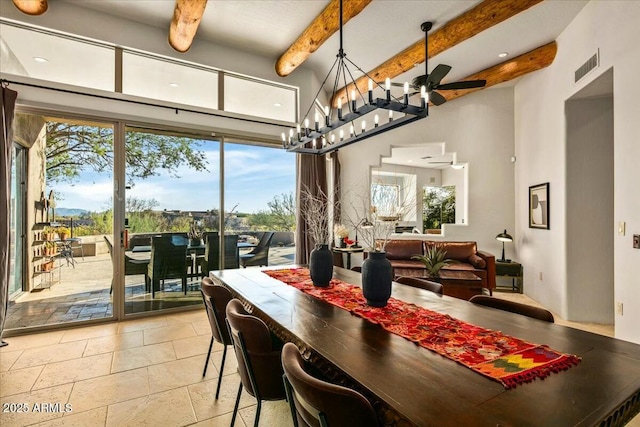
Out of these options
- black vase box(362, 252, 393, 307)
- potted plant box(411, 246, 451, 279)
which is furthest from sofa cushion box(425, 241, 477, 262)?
black vase box(362, 252, 393, 307)

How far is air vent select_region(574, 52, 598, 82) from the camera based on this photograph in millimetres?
3420

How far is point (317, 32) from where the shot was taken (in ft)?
12.1

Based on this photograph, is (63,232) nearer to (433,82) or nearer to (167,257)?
(167,257)

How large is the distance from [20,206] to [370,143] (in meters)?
5.42

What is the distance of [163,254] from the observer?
13.8 ft

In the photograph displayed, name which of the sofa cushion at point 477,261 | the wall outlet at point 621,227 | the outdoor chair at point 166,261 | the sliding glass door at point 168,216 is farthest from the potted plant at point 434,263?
the outdoor chair at point 166,261

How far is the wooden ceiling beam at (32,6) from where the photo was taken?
309cm

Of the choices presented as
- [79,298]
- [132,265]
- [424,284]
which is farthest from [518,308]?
[79,298]

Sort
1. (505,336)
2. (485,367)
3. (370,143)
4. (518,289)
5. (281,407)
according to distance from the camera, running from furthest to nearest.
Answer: (370,143) → (518,289) → (281,407) → (505,336) → (485,367)

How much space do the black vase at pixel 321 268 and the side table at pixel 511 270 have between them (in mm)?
4342

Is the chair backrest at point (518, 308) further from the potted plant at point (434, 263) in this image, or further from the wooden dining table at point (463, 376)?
the potted plant at point (434, 263)

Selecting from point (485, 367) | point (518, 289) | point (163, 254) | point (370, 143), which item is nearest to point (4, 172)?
point (163, 254)

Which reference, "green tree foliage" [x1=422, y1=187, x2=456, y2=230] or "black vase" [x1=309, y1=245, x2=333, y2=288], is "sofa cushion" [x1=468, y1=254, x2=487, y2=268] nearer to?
"black vase" [x1=309, y1=245, x2=333, y2=288]

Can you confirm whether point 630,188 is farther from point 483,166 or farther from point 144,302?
point 144,302
